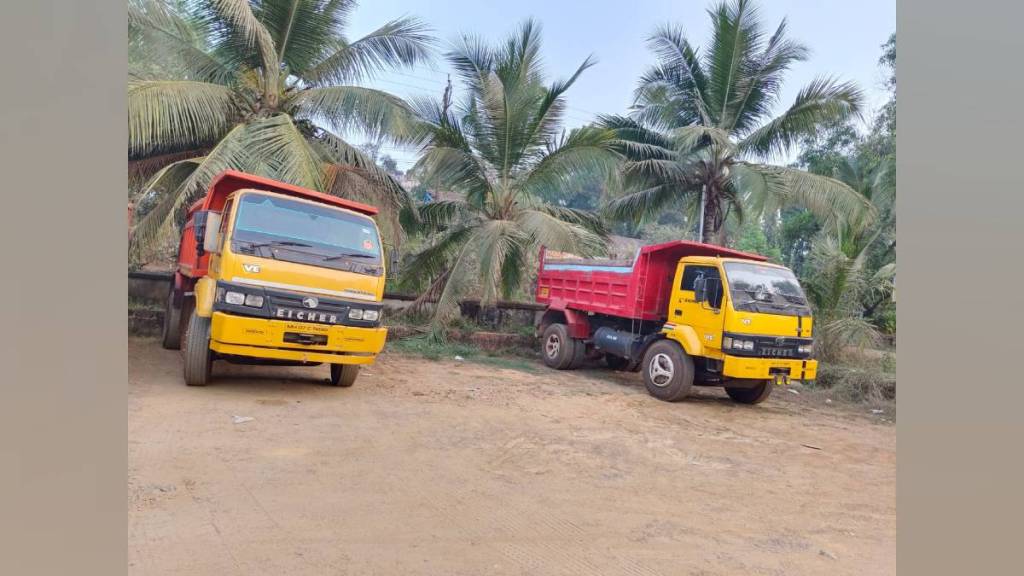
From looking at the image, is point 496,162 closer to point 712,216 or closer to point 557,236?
point 557,236

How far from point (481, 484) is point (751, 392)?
607cm

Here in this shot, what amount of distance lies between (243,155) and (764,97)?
10.4 m

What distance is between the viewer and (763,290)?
8.80 m

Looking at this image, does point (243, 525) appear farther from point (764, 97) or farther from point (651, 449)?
point (764, 97)

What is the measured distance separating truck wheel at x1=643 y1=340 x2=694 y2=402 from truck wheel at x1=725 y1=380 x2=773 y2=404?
1144 millimetres

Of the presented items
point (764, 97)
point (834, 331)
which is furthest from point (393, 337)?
point (764, 97)

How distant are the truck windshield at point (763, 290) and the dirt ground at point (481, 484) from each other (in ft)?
5.01

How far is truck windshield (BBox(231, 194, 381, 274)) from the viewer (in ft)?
23.4

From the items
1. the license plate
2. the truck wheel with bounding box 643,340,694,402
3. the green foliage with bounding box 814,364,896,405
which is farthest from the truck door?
the license plate

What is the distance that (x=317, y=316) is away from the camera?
708 centimetres

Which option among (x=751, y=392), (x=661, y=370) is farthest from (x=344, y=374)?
(x=751, y=392)

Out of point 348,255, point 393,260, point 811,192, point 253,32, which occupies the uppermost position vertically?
point 253,32

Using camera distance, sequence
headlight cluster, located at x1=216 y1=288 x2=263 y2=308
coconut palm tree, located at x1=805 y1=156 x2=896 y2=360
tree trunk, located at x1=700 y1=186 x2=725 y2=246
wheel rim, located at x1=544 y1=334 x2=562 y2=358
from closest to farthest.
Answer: headlight cluster, located at x1=216 y1=288 x2=263 y2=308 < coconut palm tree, located at x1=805 y1=156 x2=896 y2=360 < wheel rim, located at x1=544 y1=334 x2=562 y2=358 < tree trunk, located at x1=700 y1=186 x2=725 y2=246

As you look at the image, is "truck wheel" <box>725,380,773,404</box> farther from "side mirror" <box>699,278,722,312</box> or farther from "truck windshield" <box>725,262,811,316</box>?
"side mirror" <box>699,278,722,312</box>
